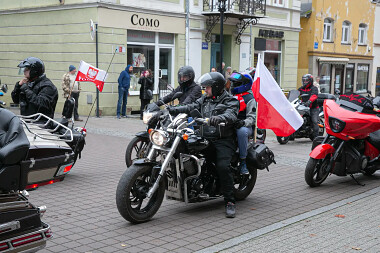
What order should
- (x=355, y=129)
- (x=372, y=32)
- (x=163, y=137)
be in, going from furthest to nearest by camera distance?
(x=372, y=32), (x=355, y=129), (x=163, y=137)

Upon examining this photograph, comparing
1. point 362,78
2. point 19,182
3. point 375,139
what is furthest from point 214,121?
point 362,78

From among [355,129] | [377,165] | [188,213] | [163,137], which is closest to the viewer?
[163,137]

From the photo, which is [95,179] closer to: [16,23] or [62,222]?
[62,222]

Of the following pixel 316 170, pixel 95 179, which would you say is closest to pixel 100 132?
pixel 95 179

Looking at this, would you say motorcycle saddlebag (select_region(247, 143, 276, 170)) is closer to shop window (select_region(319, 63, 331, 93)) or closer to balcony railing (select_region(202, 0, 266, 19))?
balcony railing (select_region(202, 0, 266, 19))

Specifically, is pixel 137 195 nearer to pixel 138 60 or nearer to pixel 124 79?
pixel 124 79

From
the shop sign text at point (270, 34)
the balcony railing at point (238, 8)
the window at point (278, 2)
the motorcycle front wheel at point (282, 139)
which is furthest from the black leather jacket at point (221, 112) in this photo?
the window at point (278, 2)

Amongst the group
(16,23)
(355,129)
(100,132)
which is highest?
(16,23)

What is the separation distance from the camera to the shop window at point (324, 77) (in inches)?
1189

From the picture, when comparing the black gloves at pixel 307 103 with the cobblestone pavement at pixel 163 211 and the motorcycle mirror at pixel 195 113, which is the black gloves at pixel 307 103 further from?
the motorcycle mirror at pixel 195 113

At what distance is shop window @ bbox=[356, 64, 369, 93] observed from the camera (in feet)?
112

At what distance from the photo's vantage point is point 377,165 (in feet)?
27.0

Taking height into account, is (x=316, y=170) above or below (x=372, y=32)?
below

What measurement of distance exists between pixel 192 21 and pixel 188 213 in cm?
1585
